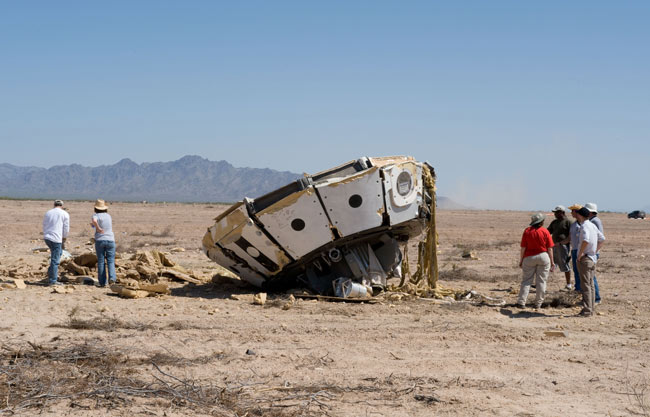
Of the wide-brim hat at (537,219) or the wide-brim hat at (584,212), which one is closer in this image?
the wide-brim hat at (584,212)

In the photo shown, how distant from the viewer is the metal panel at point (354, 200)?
1059 centimetres

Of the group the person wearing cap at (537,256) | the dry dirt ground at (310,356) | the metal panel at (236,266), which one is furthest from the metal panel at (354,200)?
the person wearing cap at (537,256)

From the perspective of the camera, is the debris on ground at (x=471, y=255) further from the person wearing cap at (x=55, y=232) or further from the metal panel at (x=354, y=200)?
the person wearing cap at (x=55, y=232)

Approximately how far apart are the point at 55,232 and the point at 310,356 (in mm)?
6342

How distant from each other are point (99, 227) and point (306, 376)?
6.27m

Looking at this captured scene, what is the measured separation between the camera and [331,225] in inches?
423

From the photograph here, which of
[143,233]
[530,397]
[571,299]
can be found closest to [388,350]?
[530,397]

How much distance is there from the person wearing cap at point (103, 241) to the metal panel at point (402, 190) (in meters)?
4.94

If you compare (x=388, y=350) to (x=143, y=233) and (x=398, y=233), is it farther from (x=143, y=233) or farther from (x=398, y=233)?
(x=143, y=233)

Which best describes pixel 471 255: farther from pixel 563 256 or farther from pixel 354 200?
pixel 354 200

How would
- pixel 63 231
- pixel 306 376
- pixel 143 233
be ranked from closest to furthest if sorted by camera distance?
1. pixel 306 376
2. pixel 63 231
3. pixel 143 233

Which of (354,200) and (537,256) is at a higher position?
(354,200)

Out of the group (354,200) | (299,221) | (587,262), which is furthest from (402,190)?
(587,262)

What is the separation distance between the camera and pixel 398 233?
12.3m
